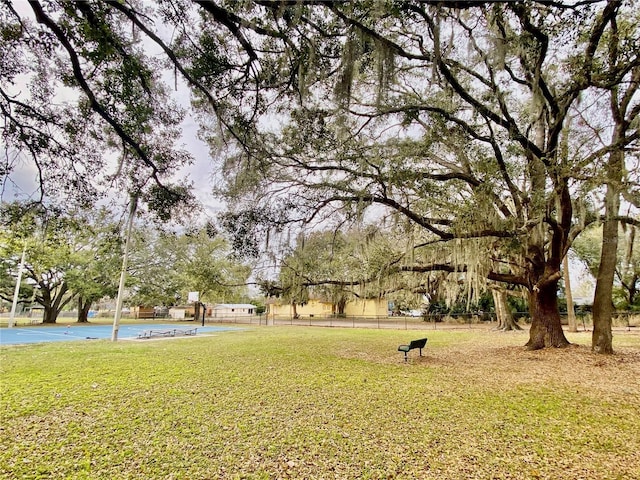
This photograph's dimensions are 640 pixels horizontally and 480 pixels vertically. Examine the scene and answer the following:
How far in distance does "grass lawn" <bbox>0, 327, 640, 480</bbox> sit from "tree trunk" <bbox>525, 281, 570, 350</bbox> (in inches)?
69.1

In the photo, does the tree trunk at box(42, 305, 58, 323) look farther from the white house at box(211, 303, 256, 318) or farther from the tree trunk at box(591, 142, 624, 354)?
the tree trunk at box(591, 142, 624, 354)

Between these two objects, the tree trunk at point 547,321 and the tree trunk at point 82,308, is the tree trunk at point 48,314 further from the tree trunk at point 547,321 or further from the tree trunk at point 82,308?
the tree trunk at point 547,321

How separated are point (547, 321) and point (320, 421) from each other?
761 centimetres

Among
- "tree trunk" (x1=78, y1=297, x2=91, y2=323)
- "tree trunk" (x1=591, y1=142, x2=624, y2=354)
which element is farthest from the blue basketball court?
"tree trunk" (x1=591, y1=142, x2=624, y2=354)

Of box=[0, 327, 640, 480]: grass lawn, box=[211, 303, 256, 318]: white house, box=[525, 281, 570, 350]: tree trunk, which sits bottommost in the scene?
box=[211, 303, 256, 318]: white house

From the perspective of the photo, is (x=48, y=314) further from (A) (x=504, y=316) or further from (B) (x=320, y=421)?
(A) (x=504, y=316)

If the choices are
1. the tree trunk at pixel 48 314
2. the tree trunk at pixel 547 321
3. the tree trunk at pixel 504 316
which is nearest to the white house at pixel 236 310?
the tree trunk at pixel 48 314

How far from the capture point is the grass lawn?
2477 mm

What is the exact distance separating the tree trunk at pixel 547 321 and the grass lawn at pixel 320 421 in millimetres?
1755

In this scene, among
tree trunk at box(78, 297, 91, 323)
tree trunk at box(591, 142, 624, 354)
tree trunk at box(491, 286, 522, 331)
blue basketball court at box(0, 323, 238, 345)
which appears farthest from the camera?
tree trunk at box(78, 297, 91, 323)

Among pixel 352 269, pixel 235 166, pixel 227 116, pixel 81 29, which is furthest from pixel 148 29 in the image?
pixel 352 269

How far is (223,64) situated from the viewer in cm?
411

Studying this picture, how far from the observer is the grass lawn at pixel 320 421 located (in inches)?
97.5

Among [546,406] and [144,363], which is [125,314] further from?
[546,406]
